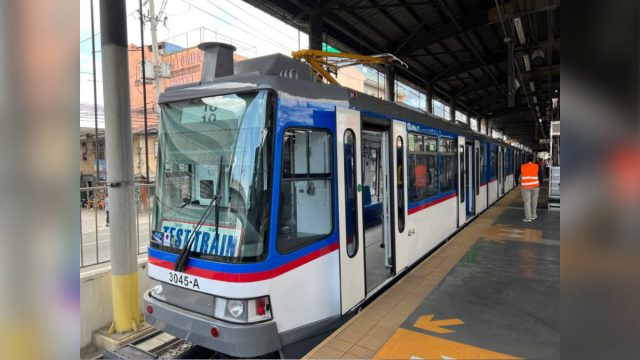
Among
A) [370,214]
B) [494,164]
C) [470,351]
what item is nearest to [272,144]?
[470,351]

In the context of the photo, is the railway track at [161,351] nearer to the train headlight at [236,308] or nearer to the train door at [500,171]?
the train headlight at [236,308]

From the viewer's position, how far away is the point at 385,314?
3.99 m

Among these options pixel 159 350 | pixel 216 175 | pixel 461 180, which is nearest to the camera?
pixel 216 175

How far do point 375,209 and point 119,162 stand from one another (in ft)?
14.5

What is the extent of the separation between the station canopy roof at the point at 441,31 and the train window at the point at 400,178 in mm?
4875

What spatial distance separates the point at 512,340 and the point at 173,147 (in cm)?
356

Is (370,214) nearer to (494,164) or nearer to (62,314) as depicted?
(62,314)

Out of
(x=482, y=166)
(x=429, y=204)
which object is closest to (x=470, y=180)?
(x=482, y=166)

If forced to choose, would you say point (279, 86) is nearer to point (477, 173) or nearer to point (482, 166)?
point (477, 173)

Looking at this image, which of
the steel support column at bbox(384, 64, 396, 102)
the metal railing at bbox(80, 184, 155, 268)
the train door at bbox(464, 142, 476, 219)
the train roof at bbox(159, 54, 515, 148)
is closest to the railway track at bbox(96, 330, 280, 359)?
the metal railing at bbox(80, 184, 155, 268)

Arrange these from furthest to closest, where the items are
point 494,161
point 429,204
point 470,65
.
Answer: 1. point 470,65
2. point 494,161
3. point 429,204

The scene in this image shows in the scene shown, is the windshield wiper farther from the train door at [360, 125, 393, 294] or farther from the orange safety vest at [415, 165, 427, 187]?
the orange safety vest at [415, 165, 427, 187]

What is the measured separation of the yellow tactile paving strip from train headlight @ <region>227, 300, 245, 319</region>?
0.64 metres

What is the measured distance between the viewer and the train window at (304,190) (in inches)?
131
